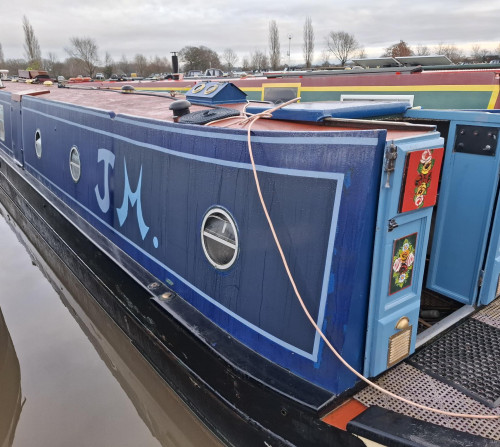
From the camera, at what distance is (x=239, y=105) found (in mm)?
3871

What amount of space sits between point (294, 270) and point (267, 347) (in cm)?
51

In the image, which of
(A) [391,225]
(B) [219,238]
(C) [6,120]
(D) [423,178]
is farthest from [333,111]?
(C) [6,120]

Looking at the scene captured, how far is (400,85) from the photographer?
15.3 ft

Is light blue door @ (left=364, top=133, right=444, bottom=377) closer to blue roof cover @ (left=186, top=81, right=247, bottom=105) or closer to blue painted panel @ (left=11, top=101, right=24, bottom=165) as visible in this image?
blue roof cover @ (left=186, top=81, right=247, bottom=105)

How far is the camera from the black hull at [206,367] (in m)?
2.11

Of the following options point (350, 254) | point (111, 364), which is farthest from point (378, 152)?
point (111, 364)

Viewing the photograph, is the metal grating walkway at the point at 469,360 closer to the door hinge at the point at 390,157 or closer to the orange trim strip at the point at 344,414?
the orange trim strip at the point at 344,414

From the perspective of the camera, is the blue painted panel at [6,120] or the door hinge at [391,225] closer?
the door hinge at [391,225]

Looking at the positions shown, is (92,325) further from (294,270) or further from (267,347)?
(294,270)

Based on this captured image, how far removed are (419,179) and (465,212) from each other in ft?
3.21

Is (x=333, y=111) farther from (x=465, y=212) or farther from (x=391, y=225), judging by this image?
(x=465, y=212)

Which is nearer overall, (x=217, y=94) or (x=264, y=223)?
(x=264, y=223)

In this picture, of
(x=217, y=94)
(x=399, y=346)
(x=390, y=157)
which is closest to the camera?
(x=390, y=157)

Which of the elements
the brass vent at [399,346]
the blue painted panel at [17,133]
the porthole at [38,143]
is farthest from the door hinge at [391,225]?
the blue painted panel at [17,133]
